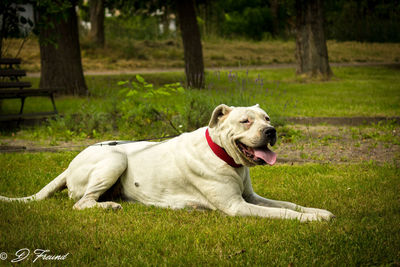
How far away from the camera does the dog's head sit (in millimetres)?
4195

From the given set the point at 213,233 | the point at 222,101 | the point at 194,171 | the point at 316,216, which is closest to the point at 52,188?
the point at 194,171

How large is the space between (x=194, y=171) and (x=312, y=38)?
1517 cm

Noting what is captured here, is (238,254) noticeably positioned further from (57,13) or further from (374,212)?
(57,13)

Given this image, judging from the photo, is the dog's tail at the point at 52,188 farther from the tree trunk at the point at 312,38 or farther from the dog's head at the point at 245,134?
the tree trunk at the point at 312,38

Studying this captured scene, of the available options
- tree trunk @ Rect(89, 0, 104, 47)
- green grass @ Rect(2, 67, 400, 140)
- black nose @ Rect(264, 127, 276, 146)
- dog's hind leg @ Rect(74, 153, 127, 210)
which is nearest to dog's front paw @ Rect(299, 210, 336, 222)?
black nose @ Rect(264, 127, 276, 146)

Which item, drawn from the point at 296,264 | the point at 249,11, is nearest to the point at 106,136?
the point at 296,264

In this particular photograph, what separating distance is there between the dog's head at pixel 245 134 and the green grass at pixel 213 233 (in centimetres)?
60

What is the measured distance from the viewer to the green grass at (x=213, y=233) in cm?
349

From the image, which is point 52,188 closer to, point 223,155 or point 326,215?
point 223,155

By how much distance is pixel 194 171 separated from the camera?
4.67 metres

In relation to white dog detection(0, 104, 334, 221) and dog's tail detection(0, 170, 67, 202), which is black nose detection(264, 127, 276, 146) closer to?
white dog detection(0, 104, 334, 221)

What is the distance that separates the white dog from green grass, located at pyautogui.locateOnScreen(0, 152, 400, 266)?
0.15 m

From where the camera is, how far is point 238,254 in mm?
3564

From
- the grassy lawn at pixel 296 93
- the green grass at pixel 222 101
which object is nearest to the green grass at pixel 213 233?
the green grass at pixel 222 101
